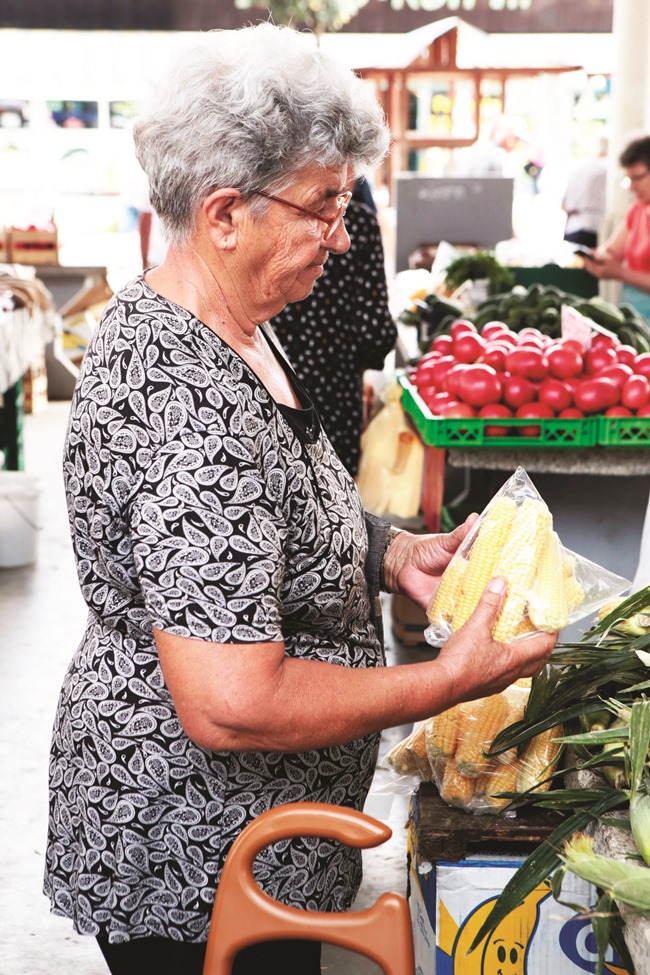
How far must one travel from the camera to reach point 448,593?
1725mm

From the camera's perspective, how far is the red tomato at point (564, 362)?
12.8 feet

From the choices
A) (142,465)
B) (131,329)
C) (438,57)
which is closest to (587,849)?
(142,465)

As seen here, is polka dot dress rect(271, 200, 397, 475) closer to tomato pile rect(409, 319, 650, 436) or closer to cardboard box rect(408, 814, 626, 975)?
tomato pile rect(409, 319, 650, 436)

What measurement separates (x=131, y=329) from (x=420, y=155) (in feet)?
57.5

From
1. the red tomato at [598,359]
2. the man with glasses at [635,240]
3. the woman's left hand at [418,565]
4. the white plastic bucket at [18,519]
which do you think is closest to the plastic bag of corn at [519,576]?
the woman's left hand at [418,565]

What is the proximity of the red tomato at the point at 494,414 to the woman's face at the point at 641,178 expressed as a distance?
339 centimetres

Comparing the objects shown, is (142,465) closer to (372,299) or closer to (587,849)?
(587,849)

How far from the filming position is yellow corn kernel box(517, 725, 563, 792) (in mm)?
1724

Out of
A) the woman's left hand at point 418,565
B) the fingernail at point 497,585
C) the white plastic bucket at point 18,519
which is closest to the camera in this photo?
the fingernail at point 497,585

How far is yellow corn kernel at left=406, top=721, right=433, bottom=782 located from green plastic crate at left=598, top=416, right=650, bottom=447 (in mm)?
2216

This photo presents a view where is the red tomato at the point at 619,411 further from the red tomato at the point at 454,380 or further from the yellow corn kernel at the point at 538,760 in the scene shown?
the yellow corn kernel at the point at 538,760

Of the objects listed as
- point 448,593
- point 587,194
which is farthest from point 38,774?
point 587,194

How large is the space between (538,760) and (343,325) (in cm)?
246

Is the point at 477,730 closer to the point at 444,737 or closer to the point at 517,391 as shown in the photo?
the point at 444,737
